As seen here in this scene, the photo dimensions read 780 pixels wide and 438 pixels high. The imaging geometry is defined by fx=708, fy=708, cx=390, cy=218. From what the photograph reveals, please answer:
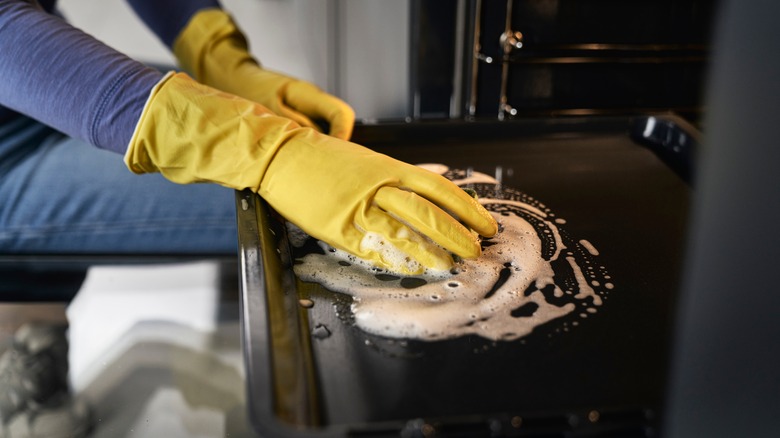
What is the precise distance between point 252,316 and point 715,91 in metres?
0.60

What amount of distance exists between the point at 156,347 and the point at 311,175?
77 centimetres

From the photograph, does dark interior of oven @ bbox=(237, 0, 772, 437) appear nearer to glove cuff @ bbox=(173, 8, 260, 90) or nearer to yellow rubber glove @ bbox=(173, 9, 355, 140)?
yellow rubber glove @ bbox=(173, 9, 355, 140)

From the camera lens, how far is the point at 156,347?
1.60m

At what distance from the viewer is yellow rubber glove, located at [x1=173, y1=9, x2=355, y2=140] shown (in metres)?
1.51

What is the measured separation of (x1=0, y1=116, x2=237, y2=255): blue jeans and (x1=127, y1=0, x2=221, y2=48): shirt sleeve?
530 millimetres

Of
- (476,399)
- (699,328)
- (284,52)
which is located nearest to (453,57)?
(284,52)

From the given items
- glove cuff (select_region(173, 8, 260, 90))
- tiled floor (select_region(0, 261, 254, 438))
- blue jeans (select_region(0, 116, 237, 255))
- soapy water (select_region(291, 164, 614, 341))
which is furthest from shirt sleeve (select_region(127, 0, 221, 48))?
soapy water (select_region(291, 164, 614, 341))

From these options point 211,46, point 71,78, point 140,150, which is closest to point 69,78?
point 71,78

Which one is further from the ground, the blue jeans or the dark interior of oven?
the dark interior of oven

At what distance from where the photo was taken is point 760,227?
33 cm

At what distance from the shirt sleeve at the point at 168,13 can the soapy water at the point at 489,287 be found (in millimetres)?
1022

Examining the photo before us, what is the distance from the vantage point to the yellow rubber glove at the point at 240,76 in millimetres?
1506

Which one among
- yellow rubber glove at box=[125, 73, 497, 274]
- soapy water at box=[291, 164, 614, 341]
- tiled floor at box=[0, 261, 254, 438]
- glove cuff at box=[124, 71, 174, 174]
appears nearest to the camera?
soapy water at box=[291, 164, 614, 341]

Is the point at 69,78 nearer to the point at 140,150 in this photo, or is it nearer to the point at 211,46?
the point at 140,150
